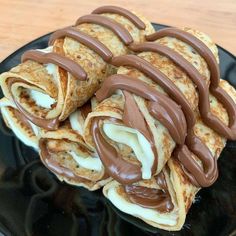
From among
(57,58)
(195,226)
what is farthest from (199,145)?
(57,58)

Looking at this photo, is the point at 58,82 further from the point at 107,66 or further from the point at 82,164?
the point at 82,164

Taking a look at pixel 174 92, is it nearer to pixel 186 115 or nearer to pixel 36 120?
pixel 186 115

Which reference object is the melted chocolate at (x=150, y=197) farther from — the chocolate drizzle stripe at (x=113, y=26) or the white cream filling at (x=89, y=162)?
the chocolate drizzle stripe at (x=113, y=26)

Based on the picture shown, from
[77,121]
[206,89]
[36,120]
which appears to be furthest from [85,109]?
[206,89]

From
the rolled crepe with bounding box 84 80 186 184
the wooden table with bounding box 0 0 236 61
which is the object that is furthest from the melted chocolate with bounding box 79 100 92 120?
the wooden table with bounding box 0 0 236 61

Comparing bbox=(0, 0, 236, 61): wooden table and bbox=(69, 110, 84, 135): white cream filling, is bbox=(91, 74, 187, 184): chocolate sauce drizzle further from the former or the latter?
bbox=(0, 0, 236, 61): wooden table

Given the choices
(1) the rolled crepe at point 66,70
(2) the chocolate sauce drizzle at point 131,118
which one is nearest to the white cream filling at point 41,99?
(1) the rolled crepe at point 66,70
